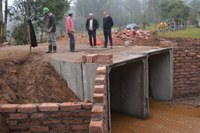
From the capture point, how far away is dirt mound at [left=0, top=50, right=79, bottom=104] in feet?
20.3

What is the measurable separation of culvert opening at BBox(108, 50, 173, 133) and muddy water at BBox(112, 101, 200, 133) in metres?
0.20

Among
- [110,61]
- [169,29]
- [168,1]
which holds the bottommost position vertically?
[110,61]

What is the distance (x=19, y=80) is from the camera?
6.76 meters

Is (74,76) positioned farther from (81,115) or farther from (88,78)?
(81,115)

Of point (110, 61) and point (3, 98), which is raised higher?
point (110, 61)

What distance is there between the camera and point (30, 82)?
22.4 ft

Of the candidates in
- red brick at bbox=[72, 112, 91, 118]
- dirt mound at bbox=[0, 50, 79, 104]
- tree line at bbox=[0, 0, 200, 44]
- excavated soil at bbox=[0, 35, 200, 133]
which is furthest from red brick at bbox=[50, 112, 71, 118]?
tree line at bbox=[0, 0, 200, 44]

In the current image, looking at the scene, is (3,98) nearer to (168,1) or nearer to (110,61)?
(110,61)

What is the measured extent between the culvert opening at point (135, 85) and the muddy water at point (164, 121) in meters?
0.20

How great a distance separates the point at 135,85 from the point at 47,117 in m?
4.66

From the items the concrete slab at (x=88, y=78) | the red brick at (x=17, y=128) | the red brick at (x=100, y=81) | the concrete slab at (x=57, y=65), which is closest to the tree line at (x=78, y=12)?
the concrete slab at (x=57, y=65)

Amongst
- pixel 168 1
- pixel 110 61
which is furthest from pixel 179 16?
pixel 110 61

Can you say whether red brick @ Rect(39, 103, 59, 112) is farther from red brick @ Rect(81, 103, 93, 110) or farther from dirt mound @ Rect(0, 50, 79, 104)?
dirt mound @ Rect(0, 50, 79, 104)

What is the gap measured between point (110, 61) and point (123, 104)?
9.05ft
